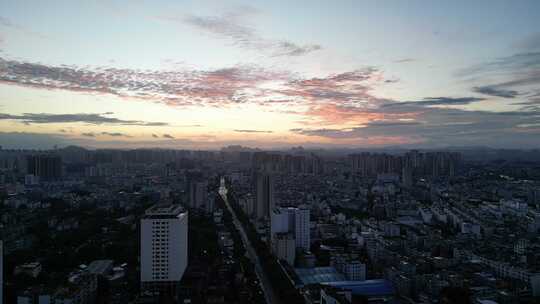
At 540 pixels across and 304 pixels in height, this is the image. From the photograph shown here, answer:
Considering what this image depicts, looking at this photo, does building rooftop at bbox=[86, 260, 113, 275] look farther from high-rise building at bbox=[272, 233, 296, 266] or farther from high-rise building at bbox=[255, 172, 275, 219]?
high-rise building at bbox=[255, 172, 275, 219]

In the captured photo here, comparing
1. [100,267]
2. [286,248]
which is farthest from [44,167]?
[286,248]

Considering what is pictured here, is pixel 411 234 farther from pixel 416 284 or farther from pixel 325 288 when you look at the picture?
pixel 325 288

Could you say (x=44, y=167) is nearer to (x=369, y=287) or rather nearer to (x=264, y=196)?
(x=264, y=196)

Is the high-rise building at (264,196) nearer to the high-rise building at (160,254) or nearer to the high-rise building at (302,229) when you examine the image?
the high-rise building at (302,229)

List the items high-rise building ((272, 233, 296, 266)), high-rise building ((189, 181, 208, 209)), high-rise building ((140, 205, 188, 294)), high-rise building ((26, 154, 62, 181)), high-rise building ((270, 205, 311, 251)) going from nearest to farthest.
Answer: high-rise building ((140, 205, 188, 294)), high-rise building ((272, 233, 296, 266)), high-rise building ((270, 205, 311, 251)), high-rise building ((189, 181, 208, 209)), high-rise building ((26, 154, 62, 181))

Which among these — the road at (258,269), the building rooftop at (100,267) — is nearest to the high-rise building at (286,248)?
the road at (258,269)

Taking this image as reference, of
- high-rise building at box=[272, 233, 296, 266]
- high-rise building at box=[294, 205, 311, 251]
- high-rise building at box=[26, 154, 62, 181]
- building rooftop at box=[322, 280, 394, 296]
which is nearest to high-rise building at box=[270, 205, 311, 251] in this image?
high-rise building at box=[294, 205, 311, 251]

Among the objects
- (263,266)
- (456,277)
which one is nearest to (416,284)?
(456,277)
